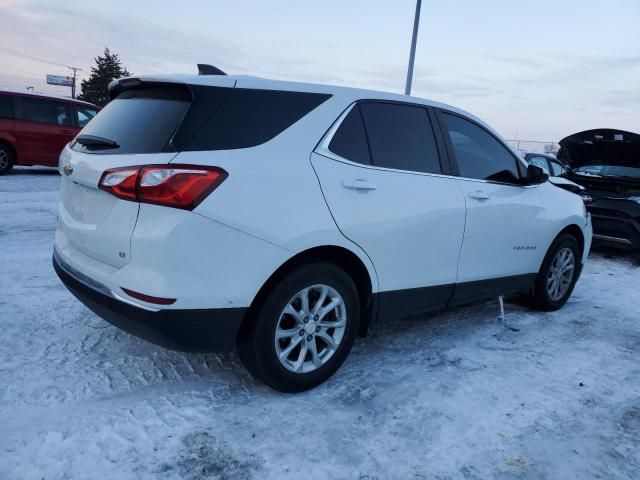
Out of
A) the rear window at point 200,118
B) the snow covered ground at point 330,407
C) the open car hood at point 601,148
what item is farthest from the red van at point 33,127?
the open car hood at point 601,148

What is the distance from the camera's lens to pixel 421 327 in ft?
14.0

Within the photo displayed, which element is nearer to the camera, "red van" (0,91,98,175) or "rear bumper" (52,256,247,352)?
"rear bumper" (52,256,247,352)

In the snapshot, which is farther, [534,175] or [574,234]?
[574,234]

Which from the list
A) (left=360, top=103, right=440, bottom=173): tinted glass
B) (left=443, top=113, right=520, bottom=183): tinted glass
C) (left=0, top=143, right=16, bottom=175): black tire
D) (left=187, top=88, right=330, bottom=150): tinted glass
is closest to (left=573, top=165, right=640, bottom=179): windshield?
(left=443, top=113, right=520, bottom=183): tinted glass

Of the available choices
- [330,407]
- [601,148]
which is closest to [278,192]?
[330,407]

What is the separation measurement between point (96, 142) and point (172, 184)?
747 mm

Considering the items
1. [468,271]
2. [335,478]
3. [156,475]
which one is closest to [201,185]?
[156,475]

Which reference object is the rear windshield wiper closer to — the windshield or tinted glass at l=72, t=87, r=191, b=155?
tinted glass at l=72, t=87, r=191, b=155

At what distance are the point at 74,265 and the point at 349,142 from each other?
5.51ft

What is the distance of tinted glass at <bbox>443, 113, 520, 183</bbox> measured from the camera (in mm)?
3846

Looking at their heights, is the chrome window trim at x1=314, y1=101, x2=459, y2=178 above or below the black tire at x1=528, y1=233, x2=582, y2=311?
above

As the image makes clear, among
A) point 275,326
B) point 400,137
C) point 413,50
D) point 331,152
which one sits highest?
point 413,50

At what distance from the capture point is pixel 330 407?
291 cm

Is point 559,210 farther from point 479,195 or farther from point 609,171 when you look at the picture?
point 609,171
